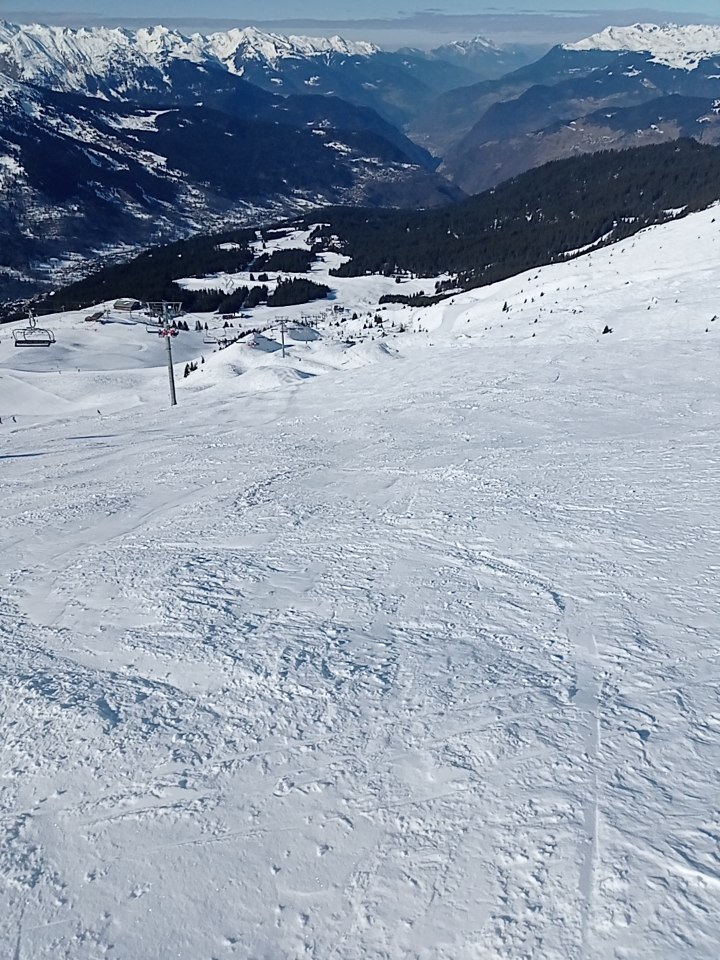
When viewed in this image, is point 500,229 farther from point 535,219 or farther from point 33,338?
point 33,338

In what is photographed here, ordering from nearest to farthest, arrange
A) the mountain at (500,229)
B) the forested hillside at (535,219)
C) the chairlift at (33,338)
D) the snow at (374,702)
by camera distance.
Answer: the snow at (374,702) → the chairlift at (33,338) → the forested hillside at (535,219) → the mountain at (500,229)

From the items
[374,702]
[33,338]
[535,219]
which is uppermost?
[535,219]

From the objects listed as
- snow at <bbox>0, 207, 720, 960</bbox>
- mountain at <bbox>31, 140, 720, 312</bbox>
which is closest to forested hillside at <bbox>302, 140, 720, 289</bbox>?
mountain at <bbox>31, 140, 720, 312</bbox>

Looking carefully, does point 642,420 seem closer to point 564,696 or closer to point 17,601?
point 564,696

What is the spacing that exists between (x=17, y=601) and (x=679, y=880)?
9049 mm

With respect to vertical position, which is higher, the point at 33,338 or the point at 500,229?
the point at 500,229

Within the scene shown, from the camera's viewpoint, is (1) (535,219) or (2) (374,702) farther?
(1) (535,219)

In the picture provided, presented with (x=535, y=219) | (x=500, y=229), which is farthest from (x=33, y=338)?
(x=535, y=219)

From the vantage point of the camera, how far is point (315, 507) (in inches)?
528

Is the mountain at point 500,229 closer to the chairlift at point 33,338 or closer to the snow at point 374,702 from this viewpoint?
the chairlift at point 33,338

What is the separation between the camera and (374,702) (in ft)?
24.0

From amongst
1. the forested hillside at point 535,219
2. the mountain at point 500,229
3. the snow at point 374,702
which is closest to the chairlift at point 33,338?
the snow at point 374,702

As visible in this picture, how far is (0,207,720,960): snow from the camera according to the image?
17.0 ft

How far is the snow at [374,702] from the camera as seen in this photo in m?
5.18
